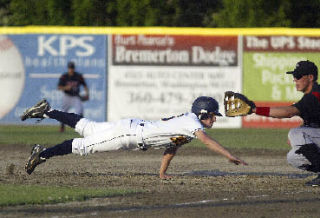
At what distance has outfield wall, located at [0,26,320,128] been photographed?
2359 centimetres

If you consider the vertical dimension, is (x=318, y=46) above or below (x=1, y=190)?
above

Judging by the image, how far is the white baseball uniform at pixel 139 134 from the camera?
10.9m

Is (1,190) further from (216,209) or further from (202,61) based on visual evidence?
(202,61)

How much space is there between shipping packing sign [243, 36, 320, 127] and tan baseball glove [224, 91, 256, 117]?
517 inches

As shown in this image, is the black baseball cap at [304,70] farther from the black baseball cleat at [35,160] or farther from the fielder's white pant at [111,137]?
the black baseball cleat at [35,160]

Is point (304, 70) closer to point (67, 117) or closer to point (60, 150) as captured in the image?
point (67, 117)

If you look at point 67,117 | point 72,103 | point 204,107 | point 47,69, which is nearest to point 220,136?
point 72,103

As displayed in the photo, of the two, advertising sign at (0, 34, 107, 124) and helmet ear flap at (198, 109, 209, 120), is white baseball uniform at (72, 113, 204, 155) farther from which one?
advertising sign at (0, 34, 107, 124)

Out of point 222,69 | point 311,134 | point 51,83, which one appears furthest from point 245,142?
point 311,134

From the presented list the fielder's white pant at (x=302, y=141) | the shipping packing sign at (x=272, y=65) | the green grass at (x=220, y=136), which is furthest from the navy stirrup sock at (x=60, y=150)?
the shipping packing sign at (x=272, y=65)

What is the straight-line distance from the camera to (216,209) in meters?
8.87

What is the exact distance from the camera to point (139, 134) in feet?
35.8

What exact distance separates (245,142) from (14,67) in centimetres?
733

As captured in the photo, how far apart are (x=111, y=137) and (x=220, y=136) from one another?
10676mm
